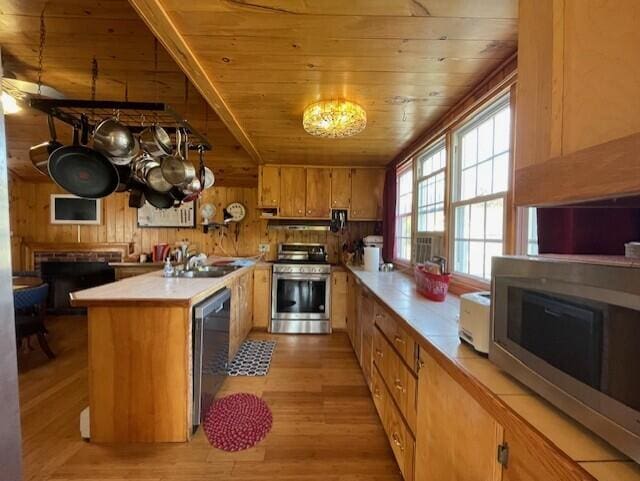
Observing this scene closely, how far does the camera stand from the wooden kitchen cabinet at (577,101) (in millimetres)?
531

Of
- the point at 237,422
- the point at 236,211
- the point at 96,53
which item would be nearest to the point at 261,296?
the point at 236,211

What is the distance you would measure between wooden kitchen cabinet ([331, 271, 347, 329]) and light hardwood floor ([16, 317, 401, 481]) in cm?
107

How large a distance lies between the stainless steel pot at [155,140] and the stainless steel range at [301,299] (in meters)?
2.00

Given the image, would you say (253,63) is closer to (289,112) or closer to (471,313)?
(289,112)

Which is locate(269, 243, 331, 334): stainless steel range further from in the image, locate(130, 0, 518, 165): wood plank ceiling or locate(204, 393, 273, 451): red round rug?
locate(130, 0, 518, 165): wood plank ceiling

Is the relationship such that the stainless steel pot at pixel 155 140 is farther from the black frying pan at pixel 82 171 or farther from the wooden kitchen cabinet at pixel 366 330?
the wooden kitchen cabinet at pixel 366 330

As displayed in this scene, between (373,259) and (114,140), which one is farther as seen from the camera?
(373,259)

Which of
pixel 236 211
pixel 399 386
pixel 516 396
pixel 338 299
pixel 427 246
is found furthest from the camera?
pixel 236 211

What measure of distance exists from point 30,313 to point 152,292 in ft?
7.23

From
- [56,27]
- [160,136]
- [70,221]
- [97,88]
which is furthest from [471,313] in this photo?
[70,221]

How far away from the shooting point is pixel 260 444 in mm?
1750

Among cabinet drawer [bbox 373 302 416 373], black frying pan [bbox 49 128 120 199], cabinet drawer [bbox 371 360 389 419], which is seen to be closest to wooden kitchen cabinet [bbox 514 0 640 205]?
cabinet drawer [bbox 373 302 416 373]

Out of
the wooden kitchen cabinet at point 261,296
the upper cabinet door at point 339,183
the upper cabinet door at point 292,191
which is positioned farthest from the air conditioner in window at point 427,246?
the wooden kitchen cabinet at point 261,296

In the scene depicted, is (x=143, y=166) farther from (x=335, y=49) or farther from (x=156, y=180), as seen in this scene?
(x=335, y=49)
